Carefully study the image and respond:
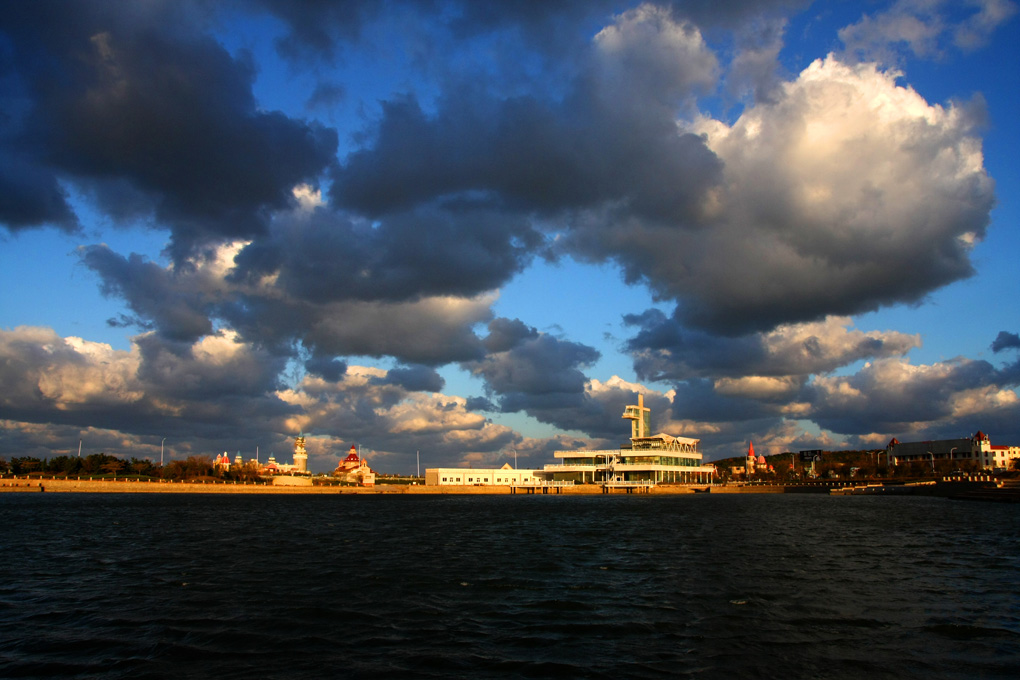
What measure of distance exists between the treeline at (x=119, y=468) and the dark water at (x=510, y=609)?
157070 millimetres

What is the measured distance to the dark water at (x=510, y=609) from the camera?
15.8 metres

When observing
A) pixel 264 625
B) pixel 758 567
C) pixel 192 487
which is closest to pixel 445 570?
pixel 264 625

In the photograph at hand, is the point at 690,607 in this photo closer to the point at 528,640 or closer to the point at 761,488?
the point at 528,640

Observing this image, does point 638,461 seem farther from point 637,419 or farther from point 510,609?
point 510,609

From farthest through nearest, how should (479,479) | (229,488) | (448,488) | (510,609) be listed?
1. (479,479)
2. (448,488)
3. (229,488)
4. (510,609)

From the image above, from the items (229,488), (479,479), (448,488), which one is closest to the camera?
(229,488)

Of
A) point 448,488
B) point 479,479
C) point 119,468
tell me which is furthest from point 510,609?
point 119,468

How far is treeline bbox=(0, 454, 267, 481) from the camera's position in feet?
578

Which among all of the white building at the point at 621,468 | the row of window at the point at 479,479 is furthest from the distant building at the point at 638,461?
the row of window at the point at 479,479

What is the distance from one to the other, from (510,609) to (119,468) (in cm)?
19679

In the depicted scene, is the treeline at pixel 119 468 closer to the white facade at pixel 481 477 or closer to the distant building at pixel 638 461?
the white facade at pixel 481 477

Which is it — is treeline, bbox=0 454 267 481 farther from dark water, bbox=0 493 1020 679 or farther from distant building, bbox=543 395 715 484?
dark water, bbox=0 493 1020 679

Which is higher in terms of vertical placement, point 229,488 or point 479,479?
point 479,479

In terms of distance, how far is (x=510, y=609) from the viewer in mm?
21922
